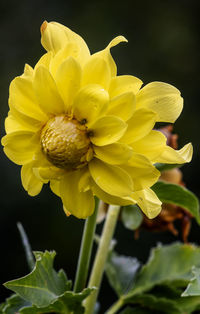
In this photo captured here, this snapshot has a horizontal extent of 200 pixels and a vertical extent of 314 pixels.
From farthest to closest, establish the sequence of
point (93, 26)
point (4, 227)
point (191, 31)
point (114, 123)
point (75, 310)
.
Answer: point (191, 31)
point (93, 26)
point (4, 227)
point (75, 310)
point (114, 123)

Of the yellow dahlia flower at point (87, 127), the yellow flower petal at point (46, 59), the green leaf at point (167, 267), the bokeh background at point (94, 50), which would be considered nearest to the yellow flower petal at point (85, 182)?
the yellow dahlia flower at point (87, 127)

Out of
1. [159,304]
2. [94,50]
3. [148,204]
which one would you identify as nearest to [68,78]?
[148,204]

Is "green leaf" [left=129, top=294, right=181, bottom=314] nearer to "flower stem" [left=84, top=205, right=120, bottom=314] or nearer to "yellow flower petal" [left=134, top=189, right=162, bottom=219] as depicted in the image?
"flower stem" [left=84, top=205, right=120, bottom=314]

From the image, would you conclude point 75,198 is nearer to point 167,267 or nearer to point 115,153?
Answer: point 115,153

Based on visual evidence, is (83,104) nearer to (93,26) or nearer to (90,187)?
(90,187)

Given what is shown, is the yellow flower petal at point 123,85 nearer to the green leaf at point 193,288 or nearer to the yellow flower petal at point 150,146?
the yellow flower petal at point 150,146

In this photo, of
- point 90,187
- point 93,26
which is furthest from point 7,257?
point 90,187

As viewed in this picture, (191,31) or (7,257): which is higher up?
(191,31)

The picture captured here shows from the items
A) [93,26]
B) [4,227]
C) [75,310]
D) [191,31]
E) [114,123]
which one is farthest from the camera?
[191,31]
